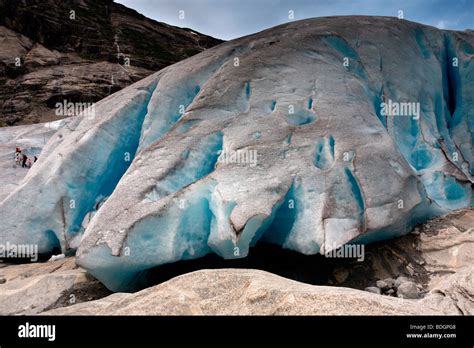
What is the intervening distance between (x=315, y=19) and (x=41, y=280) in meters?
9.19

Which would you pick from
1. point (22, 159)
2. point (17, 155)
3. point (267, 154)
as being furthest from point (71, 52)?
point (267, 154)

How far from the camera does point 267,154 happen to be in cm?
597

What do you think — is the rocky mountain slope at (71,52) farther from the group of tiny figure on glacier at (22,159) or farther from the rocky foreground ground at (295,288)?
the rocky foreground ground at (295,288)

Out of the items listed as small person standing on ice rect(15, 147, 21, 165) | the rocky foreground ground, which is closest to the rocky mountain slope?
small person standing on ice rect(15, 147, 21, 165)

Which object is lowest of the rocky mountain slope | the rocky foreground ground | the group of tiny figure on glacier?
the rocky foreground ground

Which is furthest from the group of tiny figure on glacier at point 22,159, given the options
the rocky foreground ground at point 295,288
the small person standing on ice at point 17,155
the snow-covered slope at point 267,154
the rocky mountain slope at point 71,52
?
the rocky mountain slope at point 71,52

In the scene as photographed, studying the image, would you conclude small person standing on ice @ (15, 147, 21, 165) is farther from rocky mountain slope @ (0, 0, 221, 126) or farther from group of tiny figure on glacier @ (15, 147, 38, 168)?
rocky mountain slope @ (0, 0, 221, 126)

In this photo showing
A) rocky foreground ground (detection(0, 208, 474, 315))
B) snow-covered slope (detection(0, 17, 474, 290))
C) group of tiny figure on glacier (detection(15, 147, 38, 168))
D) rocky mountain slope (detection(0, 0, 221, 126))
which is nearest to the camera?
rocky foreground ground (detection(0, 208, 474, 315))

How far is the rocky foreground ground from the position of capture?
10.5ft

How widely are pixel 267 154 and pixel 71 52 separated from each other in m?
31.1

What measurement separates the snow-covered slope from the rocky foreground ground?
0.43 metres

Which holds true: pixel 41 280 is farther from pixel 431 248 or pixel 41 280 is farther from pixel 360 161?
pixel 431 248

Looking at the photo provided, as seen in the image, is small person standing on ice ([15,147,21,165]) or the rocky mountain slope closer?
small person standing on ice ([15,147,21,165])

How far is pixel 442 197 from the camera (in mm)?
7277
